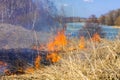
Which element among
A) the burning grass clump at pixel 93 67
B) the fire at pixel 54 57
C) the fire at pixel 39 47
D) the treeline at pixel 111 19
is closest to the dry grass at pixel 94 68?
the burning grass clump at pixel 93 67

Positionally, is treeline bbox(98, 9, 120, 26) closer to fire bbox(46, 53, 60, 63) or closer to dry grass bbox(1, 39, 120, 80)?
fire bbox(46, 53, 60, 63)

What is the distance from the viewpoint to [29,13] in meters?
11.1

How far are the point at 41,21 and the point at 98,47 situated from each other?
579 cm

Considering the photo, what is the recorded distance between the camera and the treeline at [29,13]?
34.7ft

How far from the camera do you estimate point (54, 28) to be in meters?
11.5

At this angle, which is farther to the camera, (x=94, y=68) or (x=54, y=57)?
(x=54, y=57)

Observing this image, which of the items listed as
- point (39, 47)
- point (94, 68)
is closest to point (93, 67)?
point (94, 68)

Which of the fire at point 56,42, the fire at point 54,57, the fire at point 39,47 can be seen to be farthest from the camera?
the fire at point 39,47

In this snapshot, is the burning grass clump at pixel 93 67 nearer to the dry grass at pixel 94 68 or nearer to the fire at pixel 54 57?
the dry grass at pixel 94 68

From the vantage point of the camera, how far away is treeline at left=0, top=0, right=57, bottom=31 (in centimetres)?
1058

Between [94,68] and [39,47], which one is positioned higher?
[94,68]

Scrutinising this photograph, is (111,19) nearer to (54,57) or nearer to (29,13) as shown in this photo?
(29,13)

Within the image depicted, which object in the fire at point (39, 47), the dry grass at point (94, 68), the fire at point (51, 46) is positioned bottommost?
the fire at point (39, 47)

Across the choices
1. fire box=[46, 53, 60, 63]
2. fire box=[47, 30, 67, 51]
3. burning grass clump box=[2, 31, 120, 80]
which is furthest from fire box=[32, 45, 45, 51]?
burning grass clump box=[2, 31, 120, 80]
